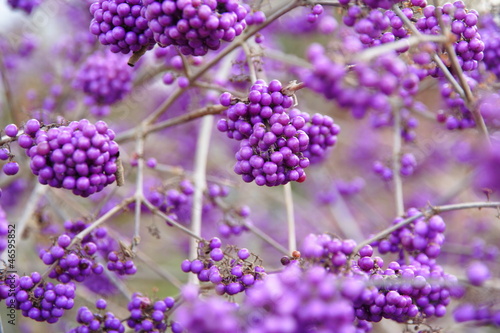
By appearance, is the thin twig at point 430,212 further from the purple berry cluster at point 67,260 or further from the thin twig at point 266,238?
the purple berry cluster at point 67,260

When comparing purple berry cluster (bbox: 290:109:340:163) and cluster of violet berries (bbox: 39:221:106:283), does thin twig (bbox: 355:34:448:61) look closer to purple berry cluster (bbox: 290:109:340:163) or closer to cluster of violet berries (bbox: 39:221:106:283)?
purple berry cluster (bbox: 290:109:340:163)

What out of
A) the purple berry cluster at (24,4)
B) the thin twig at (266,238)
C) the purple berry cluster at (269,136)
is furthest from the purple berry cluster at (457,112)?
the purple berry cluster at (24,4)

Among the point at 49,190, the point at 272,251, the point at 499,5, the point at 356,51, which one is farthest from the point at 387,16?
the point at 272,251

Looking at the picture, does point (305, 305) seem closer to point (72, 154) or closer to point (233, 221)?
point (72, 154)

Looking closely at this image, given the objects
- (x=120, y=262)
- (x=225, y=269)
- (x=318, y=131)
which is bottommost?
(x=120, y=262)

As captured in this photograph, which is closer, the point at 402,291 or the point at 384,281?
the point at 384,281

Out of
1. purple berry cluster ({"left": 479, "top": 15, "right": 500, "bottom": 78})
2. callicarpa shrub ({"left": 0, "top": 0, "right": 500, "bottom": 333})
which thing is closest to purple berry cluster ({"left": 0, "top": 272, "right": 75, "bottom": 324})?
callicarpa shrub ({"left": 0, "top": 0, "right": 500, "bottom": 333})

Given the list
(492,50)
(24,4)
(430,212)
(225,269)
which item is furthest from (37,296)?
(492,50)

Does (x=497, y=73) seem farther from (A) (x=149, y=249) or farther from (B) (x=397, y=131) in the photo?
(A) (x=149, y=249)
